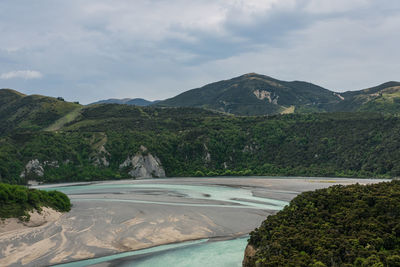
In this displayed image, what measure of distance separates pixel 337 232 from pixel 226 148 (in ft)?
430

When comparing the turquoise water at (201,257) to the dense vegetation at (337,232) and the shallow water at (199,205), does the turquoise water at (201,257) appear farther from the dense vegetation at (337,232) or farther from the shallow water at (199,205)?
the dense vegetation at (337,232)

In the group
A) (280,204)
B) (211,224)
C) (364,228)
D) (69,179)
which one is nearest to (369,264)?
(364,228)

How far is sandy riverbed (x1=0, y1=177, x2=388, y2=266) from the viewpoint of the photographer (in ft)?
144

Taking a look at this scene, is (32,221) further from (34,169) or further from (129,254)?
(34,169)

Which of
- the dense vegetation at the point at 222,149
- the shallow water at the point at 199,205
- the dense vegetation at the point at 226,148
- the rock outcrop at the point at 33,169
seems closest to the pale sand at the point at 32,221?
the shallow water at the point at 199,205

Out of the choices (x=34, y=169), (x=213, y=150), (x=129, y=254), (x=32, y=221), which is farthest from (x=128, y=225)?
(x=213, y=150)

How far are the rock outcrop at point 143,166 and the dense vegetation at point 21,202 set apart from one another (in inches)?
2983

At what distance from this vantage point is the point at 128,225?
183 ft

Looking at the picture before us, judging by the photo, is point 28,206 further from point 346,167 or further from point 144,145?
point 346,167

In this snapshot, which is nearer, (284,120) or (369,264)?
(369,264)

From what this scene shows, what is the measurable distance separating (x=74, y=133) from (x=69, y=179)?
3966 cm

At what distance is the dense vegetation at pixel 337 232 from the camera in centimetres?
2606

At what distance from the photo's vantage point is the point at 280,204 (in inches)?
2825

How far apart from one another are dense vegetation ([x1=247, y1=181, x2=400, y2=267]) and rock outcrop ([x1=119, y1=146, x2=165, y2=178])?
350ft
